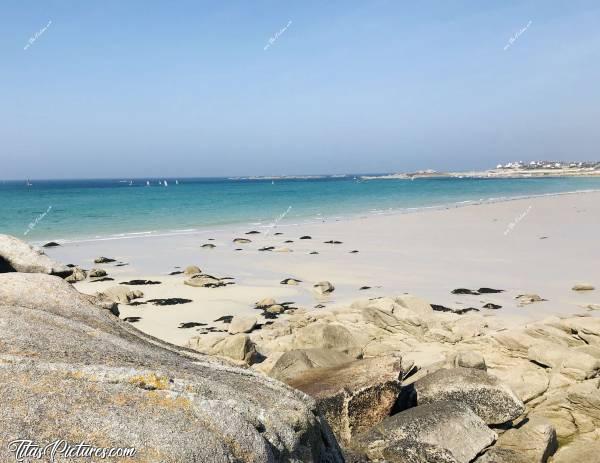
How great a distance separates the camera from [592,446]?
7230mm

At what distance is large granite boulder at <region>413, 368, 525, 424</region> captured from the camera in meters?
7.91

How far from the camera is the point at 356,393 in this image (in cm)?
727

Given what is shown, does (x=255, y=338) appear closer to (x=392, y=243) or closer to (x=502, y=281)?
(x=502, y=281)

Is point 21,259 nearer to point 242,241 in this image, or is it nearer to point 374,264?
point 374,264

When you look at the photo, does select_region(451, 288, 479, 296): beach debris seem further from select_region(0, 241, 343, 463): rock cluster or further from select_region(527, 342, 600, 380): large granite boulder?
select_region(0, 241, 343, 463): rock cluster

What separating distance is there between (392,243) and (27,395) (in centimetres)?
2961

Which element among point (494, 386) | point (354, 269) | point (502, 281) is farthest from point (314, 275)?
point (494, 386)

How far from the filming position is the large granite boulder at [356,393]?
7.07 metres

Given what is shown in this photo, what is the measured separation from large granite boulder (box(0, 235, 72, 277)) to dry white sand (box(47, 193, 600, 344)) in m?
4.62

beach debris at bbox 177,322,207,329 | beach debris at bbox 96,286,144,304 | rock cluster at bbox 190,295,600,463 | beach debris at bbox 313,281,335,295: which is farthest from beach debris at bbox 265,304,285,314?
beach debris at bbox 96,286,144,304

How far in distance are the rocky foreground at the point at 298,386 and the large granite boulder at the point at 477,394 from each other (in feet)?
0.07

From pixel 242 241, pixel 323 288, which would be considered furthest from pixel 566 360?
pixel 242 241

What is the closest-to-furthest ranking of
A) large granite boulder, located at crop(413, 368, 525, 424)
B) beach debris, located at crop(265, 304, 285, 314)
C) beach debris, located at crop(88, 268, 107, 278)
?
large granite boulder, located at crop(413, 368, 525, 424) → beach debris, located at crop(265, 304, 285, 314) → beach debris, located at crop(88, 268, 107, 278)

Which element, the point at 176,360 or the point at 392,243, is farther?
the point at 392,243
